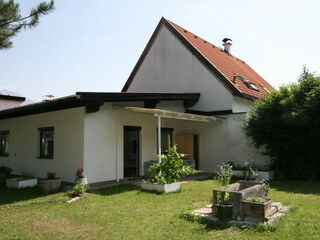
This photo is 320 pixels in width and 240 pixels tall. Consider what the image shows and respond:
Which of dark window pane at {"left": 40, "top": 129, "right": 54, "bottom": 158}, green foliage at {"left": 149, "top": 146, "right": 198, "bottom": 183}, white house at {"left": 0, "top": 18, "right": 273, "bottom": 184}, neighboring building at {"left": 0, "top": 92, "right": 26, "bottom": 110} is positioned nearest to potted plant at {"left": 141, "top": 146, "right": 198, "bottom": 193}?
green foliage at {"left": 149, "top": 146, "right": 198, "bottom": 183}

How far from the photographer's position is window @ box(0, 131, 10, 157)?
47.8 feet

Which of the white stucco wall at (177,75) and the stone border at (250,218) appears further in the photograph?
the white stucco wall at (177,75)

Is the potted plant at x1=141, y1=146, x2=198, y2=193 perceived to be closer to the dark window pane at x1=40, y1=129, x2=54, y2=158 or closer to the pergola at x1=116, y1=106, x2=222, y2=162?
the pergola at x1=116, y1=106, x2=222, y2=162

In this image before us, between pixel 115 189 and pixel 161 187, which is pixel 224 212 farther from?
pixel 115 189

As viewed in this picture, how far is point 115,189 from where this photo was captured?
937cm

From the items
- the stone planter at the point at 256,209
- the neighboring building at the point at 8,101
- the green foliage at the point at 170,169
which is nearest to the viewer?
the stone planter at the point at 256,209

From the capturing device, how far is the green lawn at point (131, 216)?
5039 mm

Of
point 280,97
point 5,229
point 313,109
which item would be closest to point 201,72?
point 280,97

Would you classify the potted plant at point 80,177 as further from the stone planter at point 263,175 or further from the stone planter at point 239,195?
the stone planter at point 263,175

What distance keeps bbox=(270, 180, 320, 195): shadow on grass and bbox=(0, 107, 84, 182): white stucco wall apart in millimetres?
6635

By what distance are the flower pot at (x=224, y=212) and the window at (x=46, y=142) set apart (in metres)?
7.93

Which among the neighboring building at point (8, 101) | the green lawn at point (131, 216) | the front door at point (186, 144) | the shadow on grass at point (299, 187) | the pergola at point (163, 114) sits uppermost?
the neighboring building at point (8, 101)

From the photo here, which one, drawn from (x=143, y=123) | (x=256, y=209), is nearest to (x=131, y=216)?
(x=256, y=209)

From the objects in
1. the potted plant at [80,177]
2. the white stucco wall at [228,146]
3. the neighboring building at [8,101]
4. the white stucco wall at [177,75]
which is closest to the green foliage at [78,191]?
the potted plant at [80,177]
